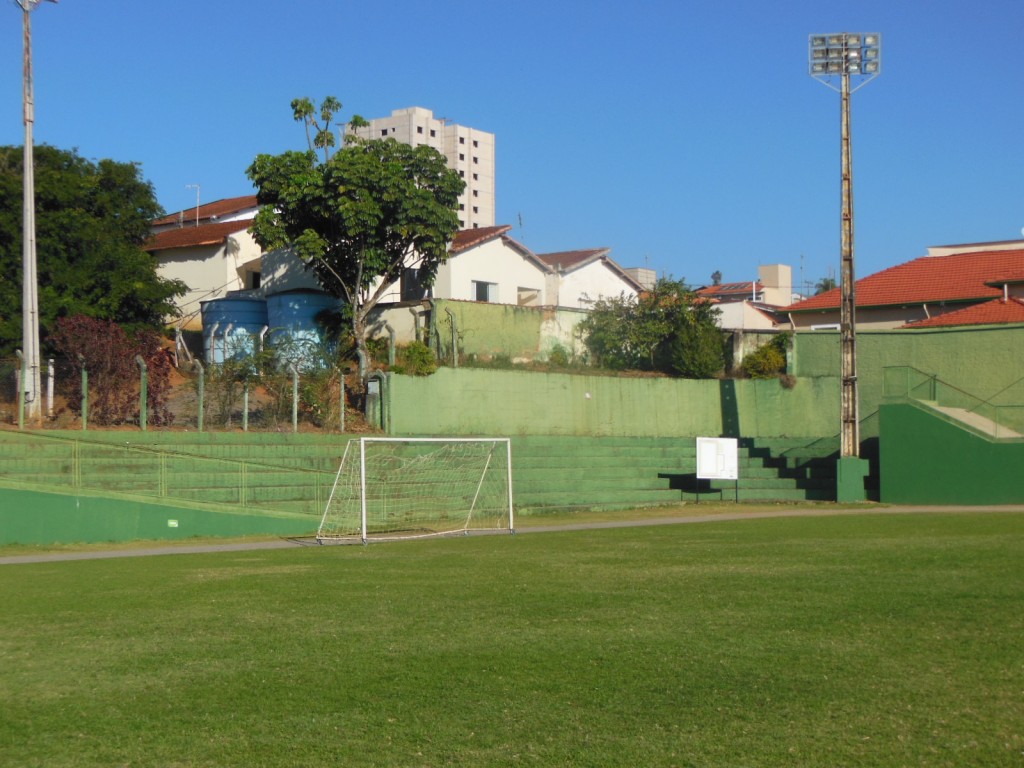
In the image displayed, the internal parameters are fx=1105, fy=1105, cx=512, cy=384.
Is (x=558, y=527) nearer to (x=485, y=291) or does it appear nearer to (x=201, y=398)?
(x=201, y=398)

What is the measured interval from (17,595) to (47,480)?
953 cm

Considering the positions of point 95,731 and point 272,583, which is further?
point 272,583

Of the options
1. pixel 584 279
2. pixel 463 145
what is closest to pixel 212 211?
pixel 584 279

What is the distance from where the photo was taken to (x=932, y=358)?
122ft

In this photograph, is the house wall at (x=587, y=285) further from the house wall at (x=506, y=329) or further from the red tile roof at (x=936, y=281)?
the red tile roof at (x=936, y=281)

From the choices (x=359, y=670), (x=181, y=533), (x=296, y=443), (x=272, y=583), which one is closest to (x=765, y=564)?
(x=272, y=583)

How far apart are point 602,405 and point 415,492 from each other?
1295 centimetres

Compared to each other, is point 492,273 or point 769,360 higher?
point 492,273

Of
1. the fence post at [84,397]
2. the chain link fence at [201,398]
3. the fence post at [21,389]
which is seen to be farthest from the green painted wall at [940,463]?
the fence post at [21,389]

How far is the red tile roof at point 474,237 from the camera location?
42625mm

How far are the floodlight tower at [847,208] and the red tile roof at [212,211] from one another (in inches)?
992

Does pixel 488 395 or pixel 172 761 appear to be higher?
pixel 488 395

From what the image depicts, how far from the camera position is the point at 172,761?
638 cm

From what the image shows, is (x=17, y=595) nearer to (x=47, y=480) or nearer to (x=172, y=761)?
(x=172, y=761)
